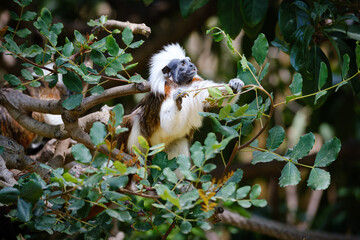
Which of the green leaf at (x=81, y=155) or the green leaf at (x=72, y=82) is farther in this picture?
the green leaf at (x=72, y=82)

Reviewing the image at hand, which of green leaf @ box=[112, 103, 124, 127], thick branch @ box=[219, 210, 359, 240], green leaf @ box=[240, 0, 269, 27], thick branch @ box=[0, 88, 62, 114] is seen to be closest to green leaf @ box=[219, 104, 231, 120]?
green leaf @ box=[112, 103, 124, 127]

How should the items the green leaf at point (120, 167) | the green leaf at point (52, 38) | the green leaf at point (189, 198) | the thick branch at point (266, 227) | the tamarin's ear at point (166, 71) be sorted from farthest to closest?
the thick branch at point (266, 227) → the tamarin's ear at point (166, 71) → the green leaf at point (52, 38) → the green leaf at point (189, 198) → the green leaf at point (120, 167)

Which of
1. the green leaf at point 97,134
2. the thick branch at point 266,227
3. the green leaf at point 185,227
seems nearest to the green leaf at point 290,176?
the green leaf at point 185,227

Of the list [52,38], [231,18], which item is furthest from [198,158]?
[231,18]

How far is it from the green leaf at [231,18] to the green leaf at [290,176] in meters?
1.40

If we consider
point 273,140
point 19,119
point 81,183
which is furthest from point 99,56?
point 19,119

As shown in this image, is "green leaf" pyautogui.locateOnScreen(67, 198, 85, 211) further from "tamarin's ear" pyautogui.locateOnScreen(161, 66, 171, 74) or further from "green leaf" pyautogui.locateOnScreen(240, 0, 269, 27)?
"green leaf" pyautogui.locateOnScreen(240, 0, 269, 27)

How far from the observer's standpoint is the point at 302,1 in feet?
8.77

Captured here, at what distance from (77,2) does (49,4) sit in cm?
41

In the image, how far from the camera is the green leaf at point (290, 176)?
153cm

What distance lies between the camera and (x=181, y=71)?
8.16 ft

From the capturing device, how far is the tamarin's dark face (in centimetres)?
248

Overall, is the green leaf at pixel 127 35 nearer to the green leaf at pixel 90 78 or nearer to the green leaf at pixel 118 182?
the green leaf at pixel 90 78

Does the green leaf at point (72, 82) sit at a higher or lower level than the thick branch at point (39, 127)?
higher
